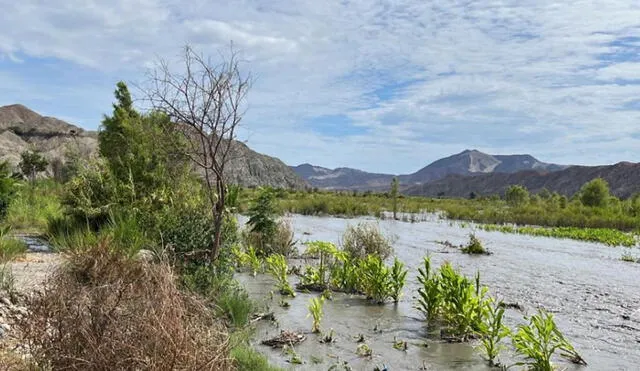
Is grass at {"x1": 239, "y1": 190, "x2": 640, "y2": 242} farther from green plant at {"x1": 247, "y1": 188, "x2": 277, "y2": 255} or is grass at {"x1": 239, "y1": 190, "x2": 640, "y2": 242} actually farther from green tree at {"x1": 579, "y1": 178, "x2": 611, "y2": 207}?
green plant at {"x1": 247, "y1": 188, "x2": 277, "y2": 255}

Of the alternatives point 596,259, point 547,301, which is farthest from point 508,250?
point 547,301

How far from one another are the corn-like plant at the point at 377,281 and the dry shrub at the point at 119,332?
654 centimetres

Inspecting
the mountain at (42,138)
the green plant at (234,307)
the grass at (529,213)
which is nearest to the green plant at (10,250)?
the green plant at (234,307)

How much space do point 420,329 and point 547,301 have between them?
4482 millimetres

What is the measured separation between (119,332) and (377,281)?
24.5 feet

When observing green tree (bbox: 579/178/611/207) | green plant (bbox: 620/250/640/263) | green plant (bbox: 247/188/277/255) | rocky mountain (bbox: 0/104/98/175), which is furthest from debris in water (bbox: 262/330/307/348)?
rocky mountain (bbox: 0/104/98/175)

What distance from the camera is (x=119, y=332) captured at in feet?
14.1

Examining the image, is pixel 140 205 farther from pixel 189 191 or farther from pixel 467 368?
pixel 467 368

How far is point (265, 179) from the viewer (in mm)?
134250

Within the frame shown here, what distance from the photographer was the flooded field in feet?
25.6

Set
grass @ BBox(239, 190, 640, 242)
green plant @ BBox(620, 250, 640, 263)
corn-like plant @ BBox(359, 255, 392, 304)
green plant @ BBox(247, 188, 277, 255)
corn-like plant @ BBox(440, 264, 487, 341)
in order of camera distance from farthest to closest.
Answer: grass @ BBox(239, 190, 640, 242) → green plant @ BBox(620, 250, 640, 263) → green plant @ BBox(247, 188, 277, 255) → corn-like plant @ BBox(359, 255, 392, 304) → corn-like plant @ BBox(440, 264, 487, 341)

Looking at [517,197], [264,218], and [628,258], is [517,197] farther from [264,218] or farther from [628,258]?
[264,218]

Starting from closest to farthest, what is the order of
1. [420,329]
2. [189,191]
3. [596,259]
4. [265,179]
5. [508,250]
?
[420,329] < [189,191] < [596,259] < [508,250] < [265,179]

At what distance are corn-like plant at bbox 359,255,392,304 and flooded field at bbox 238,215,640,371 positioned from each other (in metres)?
0.23
